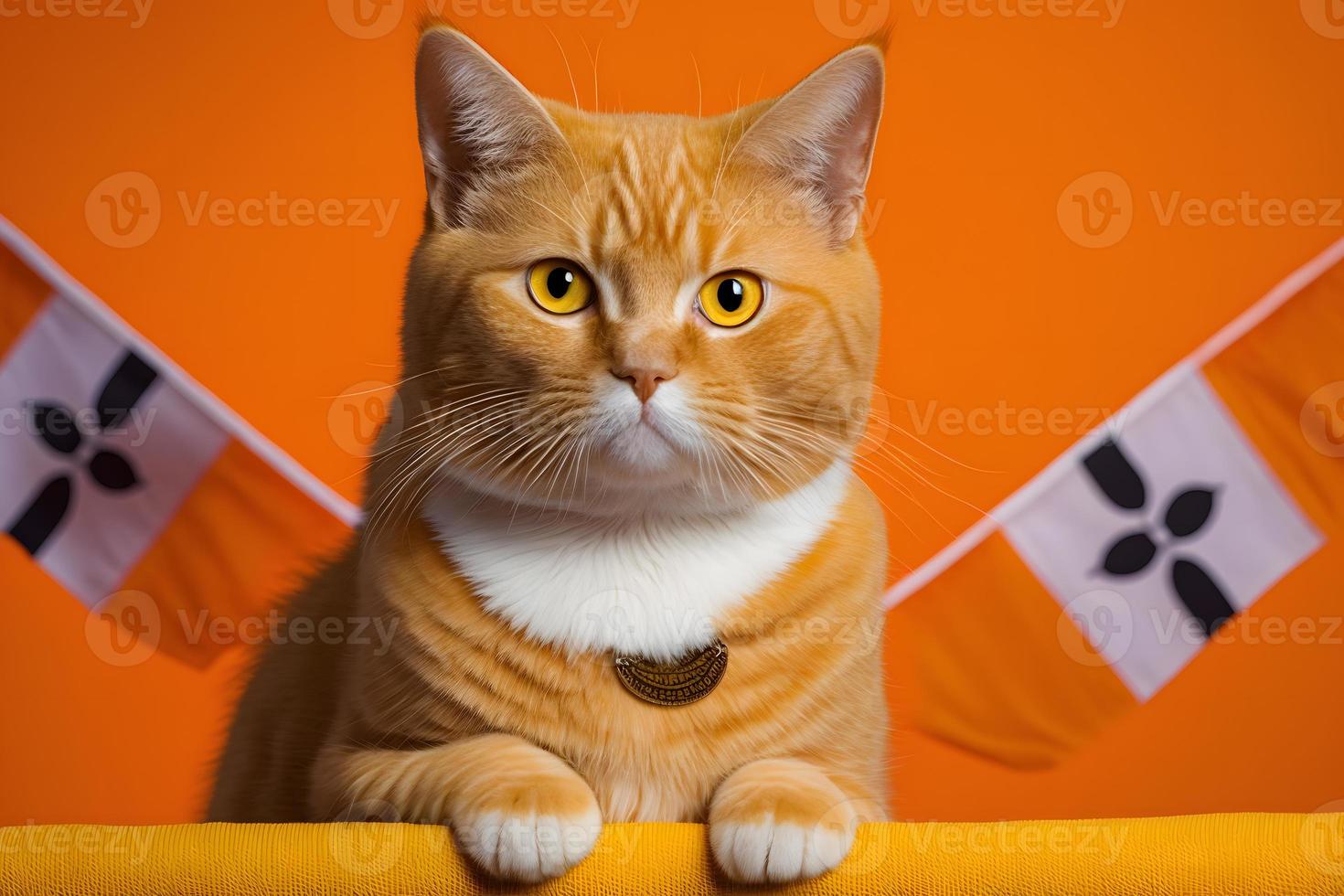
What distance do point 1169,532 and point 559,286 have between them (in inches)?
53.5

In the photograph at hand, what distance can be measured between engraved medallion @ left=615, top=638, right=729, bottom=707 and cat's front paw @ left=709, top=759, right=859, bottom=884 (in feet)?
0.51

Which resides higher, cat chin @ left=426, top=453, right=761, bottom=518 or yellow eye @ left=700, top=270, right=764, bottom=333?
yellow eye @ left=700, top=270, right=764, bottom=333

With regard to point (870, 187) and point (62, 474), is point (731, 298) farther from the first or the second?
point (62, 474)

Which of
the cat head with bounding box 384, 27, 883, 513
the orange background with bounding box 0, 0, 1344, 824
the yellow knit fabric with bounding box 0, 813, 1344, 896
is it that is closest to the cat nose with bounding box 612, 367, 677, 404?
the cat head with bounding box 384, 27, 883, 513

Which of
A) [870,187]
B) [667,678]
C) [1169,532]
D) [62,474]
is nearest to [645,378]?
[667,678]

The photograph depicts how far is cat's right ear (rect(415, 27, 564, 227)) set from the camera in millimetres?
1414

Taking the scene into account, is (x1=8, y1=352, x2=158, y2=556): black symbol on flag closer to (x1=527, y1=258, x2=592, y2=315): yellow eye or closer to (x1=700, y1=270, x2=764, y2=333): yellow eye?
(x1=527, y1=258, x2=592, y2=315): yellow eye

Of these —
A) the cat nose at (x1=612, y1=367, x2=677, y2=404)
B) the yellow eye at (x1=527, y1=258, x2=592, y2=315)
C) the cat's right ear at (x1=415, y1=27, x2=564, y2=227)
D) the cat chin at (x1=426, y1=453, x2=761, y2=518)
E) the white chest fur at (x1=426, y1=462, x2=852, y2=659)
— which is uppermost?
the cat's right ear at (x1=415, y1=27, x2=564, y2=227)

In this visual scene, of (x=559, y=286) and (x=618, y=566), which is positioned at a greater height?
(x=559, y=286)

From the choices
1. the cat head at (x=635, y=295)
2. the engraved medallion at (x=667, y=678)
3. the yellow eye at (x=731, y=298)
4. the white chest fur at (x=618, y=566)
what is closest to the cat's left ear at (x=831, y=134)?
the cat head at (x=635, y=295)

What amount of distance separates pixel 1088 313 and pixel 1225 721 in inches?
34.9

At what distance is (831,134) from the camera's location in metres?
1.49

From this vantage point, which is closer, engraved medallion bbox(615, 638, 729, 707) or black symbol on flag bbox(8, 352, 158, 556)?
engraved medallion bbox(615, 638, 729, 707)

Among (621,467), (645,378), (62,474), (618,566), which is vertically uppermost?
(645,378)
